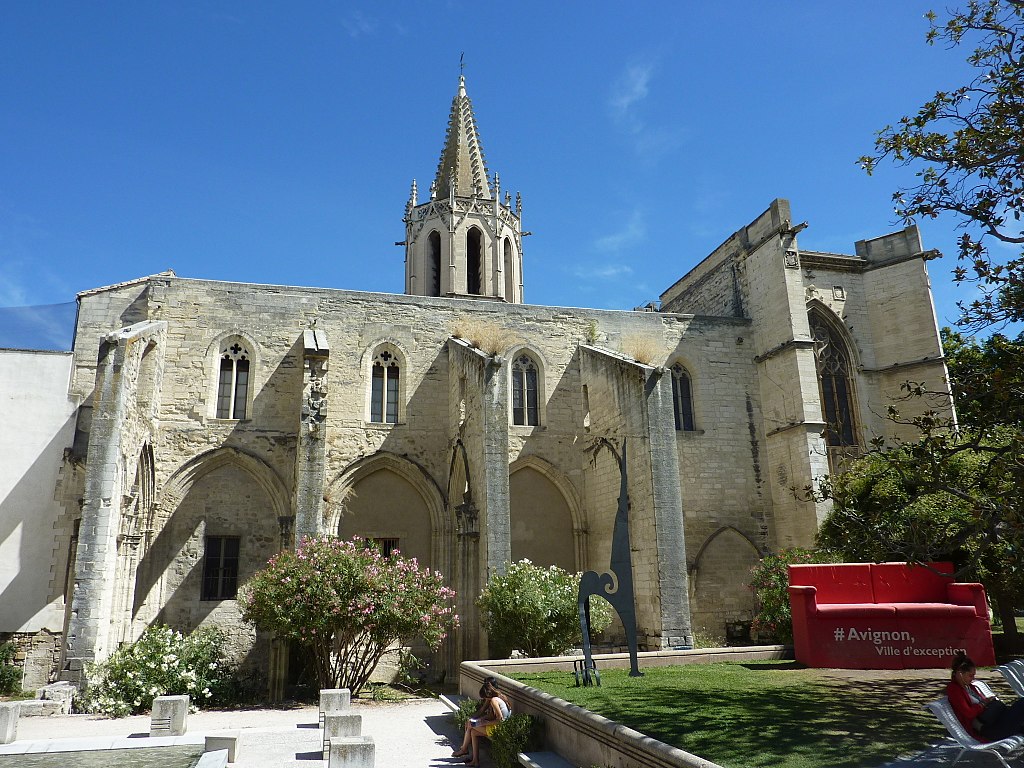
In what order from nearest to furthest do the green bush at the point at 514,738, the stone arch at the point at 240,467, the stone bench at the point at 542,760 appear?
the stone bench at the point at 542,760 < the green bush at the point at 514,738 < the stone arch at the point at 240,467

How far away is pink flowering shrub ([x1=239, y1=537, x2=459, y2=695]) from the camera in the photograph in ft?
40.7

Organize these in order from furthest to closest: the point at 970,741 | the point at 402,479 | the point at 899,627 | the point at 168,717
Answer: the point at 402,479
the point at 899,627
the point at 168,717
the point at 970,741

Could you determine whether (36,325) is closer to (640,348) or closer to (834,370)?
(640,348)

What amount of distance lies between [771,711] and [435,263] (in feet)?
79.2

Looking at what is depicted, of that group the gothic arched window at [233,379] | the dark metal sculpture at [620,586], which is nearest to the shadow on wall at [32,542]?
the gothic arched window at [233,379]

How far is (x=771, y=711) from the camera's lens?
23.9ft

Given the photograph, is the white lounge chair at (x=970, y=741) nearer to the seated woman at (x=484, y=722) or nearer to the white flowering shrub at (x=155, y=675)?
the seated woman at (x=484, y=722)

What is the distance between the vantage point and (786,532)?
18.5m

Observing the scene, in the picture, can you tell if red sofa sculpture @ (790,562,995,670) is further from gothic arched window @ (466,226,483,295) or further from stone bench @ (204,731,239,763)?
gothic arched window @ (466,226,483,295)

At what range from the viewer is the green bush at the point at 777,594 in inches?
539

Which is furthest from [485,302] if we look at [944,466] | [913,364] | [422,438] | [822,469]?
[944,466]

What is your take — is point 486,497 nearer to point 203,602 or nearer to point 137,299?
point 203,602

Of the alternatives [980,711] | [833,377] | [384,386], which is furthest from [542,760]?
[833,377]

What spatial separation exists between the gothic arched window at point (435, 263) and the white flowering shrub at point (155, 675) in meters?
17.9
